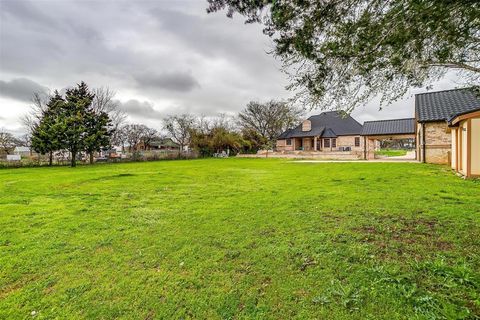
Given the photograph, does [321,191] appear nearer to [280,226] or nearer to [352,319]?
[280,226]

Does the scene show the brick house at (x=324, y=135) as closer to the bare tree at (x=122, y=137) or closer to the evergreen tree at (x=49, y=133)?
the evergreen tree at (x=49, y=133)

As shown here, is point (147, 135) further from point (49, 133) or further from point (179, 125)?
point (49, 133)

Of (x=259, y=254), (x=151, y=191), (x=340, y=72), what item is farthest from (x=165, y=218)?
(x=340, y=72)

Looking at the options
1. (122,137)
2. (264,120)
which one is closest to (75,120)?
(264,120)

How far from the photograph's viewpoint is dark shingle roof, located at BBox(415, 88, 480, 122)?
15.6 m

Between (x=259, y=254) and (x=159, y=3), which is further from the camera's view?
(x=159, y=3)

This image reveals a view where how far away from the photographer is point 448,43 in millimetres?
4176

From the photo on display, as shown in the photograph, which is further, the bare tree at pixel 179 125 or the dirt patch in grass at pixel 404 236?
the bare tree at pixel 179 125

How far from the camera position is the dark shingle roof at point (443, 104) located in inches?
614

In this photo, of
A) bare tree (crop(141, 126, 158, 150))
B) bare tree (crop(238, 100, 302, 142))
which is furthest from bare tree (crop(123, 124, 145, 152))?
Result: bare tree (crop(238, 100, 302, 142))

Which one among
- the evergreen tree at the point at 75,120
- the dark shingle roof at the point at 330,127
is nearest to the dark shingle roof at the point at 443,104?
the dark shingle roof at the point at 330,127

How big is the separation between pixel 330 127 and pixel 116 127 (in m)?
39.1

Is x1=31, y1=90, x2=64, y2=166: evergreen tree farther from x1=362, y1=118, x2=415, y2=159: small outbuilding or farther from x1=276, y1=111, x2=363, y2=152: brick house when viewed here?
x1=276, y1=111, x2=363, y2=152: brick house

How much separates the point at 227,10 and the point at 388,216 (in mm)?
5214
